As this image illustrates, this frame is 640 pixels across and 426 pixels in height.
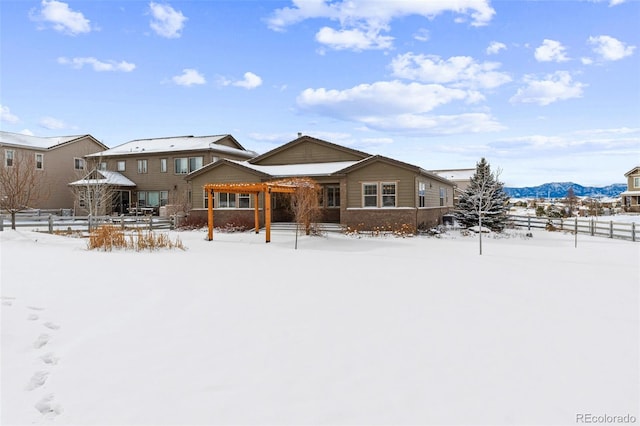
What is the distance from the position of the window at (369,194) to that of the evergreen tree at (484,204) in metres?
5.96

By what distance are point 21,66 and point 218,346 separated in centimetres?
2336

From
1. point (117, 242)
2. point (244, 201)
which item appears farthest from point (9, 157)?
point (117, 242)

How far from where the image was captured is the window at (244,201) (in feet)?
85.0

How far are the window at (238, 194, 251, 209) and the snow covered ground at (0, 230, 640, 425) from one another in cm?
1470

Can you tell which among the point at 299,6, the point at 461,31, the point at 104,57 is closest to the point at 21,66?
the point at 104,57

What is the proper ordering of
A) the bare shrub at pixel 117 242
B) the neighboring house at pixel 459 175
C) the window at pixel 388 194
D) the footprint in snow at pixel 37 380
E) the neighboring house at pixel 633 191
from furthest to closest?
the neighboring house at pixel 459 175 → the neighboring house at pixel 633 191 → the window at pixel 388 194 → the bare shrub at pixel 117 242 → the footprint in snow at pixel 37 380

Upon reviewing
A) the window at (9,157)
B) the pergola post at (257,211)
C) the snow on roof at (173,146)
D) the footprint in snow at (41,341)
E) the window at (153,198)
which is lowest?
the footprint in snow at (41,341)

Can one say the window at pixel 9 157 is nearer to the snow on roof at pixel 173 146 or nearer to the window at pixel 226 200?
the snow on roof at pixel 173 146

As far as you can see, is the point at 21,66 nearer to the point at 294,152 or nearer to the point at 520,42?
the point at 294,152

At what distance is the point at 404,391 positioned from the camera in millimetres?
4254

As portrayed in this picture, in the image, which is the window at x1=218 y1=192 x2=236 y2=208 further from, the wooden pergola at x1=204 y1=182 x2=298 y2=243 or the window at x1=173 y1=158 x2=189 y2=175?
the window at x1=173 y1=158 x2=189 y2=175

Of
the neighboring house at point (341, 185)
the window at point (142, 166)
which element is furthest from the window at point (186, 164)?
the neighboring house at point (341, 185)

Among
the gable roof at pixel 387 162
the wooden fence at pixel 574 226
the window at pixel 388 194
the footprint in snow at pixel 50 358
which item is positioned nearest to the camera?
the footprint in snow at pixel 50 358

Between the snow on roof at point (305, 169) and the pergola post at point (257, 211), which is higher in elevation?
the snow on roof at point (305, 169)
